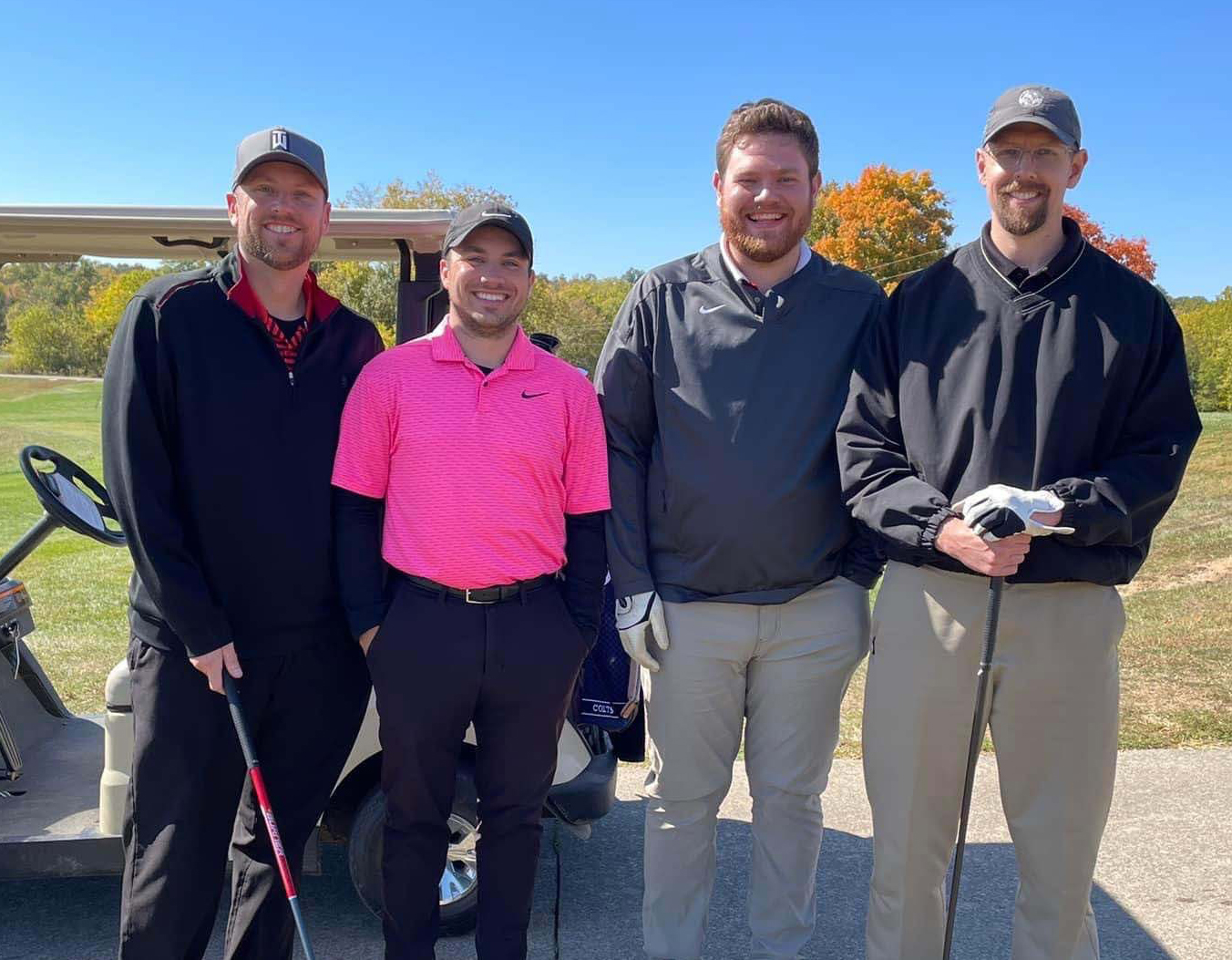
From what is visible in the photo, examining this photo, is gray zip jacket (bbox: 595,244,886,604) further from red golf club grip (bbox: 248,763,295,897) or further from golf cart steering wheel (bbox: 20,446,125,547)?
golf cart steering wheel (bbox: 20,446,125,547)

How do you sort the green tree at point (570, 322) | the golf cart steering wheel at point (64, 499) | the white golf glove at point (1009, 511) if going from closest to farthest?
the white golf glove at point (1009, 511), the golf cart steering wheel at point (64, 499), the green tree at point (570, 322)

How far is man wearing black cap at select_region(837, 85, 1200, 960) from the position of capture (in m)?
2.56

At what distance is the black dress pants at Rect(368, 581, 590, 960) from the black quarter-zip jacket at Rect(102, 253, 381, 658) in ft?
0.80

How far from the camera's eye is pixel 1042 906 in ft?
9.02

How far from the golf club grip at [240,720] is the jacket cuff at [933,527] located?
5.28ft

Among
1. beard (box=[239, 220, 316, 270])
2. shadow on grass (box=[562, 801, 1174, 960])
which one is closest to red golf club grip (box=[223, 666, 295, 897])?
beard (box=[239, 220, 316, 270])

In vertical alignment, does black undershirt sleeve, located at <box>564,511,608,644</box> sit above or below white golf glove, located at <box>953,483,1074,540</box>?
below

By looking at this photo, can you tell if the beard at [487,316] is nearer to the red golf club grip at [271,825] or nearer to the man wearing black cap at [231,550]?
the man wearing black cap at [231,550]

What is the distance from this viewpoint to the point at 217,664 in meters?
2.48

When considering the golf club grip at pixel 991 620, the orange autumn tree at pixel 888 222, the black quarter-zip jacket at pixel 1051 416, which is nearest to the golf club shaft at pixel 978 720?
the golf club grip at pixel 991 620

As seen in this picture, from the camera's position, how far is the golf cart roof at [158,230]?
306 cm

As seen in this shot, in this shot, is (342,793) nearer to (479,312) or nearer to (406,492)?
(406,492)

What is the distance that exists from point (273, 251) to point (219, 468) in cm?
54

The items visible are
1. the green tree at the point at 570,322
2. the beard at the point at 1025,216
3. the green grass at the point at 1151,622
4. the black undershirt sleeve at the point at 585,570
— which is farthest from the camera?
the green tree at the point at 570,322
